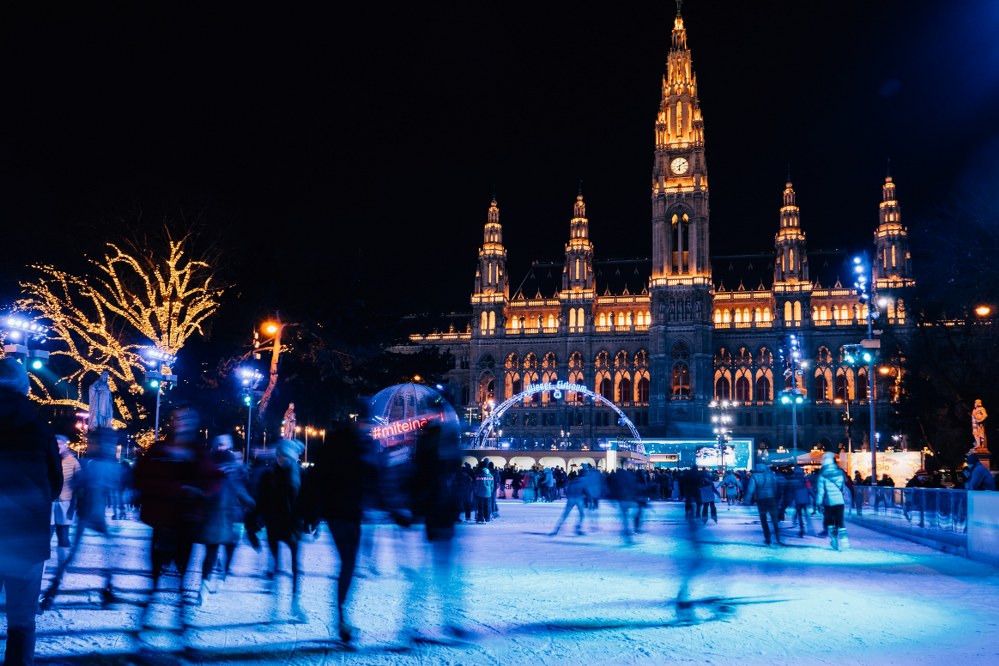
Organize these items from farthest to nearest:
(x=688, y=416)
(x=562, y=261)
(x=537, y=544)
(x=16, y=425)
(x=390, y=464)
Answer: (x=562, y=261), (x=688, y=416), (x=537, y=544), (x=390, y=464), (x=16, y=425)

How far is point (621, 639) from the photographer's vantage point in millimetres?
6801

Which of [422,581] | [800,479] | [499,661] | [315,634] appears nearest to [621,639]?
[499,661]

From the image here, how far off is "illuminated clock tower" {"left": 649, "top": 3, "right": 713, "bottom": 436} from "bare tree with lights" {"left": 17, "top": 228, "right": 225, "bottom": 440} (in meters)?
56.3

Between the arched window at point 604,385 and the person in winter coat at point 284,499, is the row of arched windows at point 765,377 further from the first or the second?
the person in winter coat at point 284,499

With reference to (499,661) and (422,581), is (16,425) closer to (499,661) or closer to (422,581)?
(499,661)

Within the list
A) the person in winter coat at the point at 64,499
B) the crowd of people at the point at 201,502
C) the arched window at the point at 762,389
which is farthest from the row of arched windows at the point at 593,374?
the person in winter coat at the point at 64,499

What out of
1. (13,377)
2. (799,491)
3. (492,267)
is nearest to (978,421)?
(799,491)

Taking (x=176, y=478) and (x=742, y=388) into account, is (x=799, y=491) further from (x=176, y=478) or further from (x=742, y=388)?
(x=742, y=388)

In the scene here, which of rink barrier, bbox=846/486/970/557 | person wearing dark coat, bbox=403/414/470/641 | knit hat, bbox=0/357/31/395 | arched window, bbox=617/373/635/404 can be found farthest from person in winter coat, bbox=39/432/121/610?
arched window, bbox=617/373/635/404

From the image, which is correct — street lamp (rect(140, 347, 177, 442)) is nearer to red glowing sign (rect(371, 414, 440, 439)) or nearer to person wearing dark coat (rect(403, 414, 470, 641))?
red glowing sign (rect(371, 414, 440, 439))

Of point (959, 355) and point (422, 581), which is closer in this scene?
point (422, 581)

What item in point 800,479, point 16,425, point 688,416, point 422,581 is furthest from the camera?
point 688,416

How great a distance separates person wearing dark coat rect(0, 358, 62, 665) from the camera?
4.18 meters

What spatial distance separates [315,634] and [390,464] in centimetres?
149
